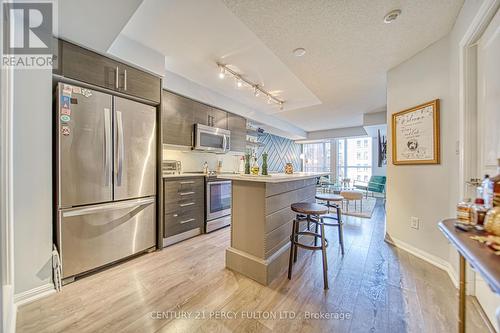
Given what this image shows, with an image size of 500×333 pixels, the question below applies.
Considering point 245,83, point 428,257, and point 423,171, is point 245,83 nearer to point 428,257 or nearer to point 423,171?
point 423,171

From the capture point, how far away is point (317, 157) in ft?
29.9

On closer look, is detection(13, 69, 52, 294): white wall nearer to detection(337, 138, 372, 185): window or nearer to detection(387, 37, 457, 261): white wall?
detection(387, 37, 457, 261): white wall

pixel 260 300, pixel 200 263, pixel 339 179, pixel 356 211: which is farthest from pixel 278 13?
pixel 339 179

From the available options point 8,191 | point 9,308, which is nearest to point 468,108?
point 8,191

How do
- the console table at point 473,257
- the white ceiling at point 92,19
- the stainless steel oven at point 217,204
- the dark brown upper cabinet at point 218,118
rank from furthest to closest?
the dark brown upper cabinet at point 218,118 < the stainless steel oven at point 217,204 < the white ceiling at point 92,19 < the console table at point 473,257

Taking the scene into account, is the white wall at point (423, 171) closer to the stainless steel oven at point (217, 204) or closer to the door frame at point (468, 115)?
the door frame at point (468, 115)

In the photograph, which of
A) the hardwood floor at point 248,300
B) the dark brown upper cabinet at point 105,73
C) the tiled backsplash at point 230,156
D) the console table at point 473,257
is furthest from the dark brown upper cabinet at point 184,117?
the console table at point 473,257

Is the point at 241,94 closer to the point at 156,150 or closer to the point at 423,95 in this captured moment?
the point at 156,150

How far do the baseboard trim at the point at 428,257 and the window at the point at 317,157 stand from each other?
20.8ft

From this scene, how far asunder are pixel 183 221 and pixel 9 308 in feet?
5.32

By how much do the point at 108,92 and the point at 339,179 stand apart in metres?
8.29

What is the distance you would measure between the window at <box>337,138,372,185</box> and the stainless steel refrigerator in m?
7.85

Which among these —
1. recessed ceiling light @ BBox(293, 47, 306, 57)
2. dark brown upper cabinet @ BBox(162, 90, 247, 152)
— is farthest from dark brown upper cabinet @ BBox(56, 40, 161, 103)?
recessed ceiling light @ BBox(293, 47, 306, 57)

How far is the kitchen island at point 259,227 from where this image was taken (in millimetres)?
1839
